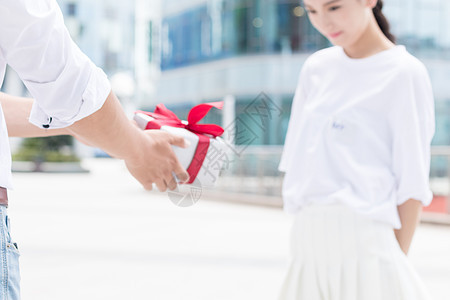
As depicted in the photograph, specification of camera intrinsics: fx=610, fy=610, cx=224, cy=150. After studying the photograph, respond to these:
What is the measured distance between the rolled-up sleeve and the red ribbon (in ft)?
0.84

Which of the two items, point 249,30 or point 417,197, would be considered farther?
point 249,30

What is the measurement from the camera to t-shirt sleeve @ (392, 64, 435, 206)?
1691 mm

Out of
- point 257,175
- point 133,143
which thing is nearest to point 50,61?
point 133,143

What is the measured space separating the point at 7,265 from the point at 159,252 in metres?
4.88

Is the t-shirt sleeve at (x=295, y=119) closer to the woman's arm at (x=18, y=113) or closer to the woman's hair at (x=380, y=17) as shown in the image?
the woman's hair at (x=380, y=17)

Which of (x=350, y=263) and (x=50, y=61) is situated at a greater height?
(x=50, y=61)

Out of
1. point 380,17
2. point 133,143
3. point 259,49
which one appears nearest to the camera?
point 133,143

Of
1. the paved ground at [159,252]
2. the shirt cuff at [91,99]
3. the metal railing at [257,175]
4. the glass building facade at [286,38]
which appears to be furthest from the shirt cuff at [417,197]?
the glass building facade at [286,38]

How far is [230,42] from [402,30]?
597 centimetres

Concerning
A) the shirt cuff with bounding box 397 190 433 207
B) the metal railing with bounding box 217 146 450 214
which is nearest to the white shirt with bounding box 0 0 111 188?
the shirt cuff with bounding box 397 190 433 207

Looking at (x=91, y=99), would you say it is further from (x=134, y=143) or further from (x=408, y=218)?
(x=408, y=218)

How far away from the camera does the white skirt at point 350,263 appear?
5.59 ft

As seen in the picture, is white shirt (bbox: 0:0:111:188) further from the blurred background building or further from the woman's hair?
the blurred background building

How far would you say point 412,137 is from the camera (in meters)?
1.69
